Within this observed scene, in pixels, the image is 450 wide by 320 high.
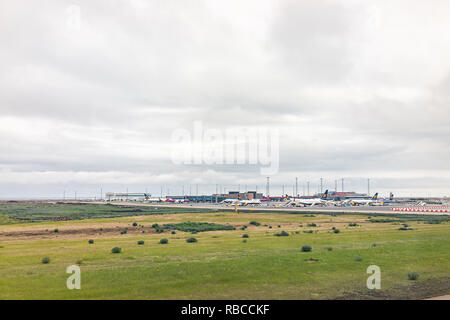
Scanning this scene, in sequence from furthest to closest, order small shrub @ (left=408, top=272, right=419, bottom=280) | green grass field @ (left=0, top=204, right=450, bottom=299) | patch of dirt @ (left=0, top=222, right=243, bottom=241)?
patch of dirt @ (left=0, top=222, right=243, bottom=241) < small shrub @ (left=408, top=272, right=419, bottom=280) < green grass field @ (left=0, top=204, right=450, bottom=299)

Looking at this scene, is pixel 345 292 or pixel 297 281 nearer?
pixel 345 292

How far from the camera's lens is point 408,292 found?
21812 mm

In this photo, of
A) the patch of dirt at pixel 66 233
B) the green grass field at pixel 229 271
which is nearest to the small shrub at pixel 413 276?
the green grass field at pixel 229 271

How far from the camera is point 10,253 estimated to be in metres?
37.7

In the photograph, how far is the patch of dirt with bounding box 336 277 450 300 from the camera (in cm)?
2073

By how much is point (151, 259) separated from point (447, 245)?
2962cm

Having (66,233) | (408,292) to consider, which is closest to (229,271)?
(408,292)

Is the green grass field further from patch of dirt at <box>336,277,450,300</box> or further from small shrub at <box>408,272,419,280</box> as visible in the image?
small shrub at <box>408,272,419,280</box>

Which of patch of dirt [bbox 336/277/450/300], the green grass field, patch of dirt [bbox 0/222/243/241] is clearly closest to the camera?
patch of dirt [bbox 336/277/450/300]

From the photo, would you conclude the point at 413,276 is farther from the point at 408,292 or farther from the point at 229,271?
the point at 229,271

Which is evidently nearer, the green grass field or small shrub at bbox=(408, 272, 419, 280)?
the green grass field

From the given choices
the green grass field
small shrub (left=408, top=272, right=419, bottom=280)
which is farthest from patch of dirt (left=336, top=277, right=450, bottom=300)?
small shrub (left=408, top=272, right=419, bottom=280)

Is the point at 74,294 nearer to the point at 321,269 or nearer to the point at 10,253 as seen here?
the point at 321,269
